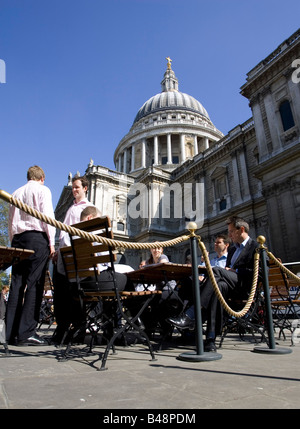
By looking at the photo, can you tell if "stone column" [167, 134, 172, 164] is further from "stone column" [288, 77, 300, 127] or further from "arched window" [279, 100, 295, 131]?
"stone column" [288, 77, 300, 127]

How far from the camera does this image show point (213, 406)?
1.30 meters

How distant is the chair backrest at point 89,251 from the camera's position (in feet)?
8.61

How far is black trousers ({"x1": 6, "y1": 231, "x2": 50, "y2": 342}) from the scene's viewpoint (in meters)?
3.51

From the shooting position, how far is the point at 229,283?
3.59 meters

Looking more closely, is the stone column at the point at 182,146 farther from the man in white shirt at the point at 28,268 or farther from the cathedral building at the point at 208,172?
the man in white shirt at the point at 28,268

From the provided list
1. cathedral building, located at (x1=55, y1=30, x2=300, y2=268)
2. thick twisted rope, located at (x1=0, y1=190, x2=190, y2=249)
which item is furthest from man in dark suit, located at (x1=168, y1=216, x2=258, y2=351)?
cathedral building, located at (x1=55, y1=30, x2=300, y2=268)

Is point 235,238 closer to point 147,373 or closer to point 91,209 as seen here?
point 91,209

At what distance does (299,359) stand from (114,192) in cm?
2933

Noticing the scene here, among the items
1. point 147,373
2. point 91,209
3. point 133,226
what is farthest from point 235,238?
point 133,226

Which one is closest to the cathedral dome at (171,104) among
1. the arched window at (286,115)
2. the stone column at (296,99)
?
the arched window at (286,115)

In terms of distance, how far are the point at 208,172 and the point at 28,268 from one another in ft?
82.2

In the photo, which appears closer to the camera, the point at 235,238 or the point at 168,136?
the point at 235,238

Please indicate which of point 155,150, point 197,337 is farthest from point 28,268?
point 155,150

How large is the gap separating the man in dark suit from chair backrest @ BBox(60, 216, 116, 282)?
113cm
